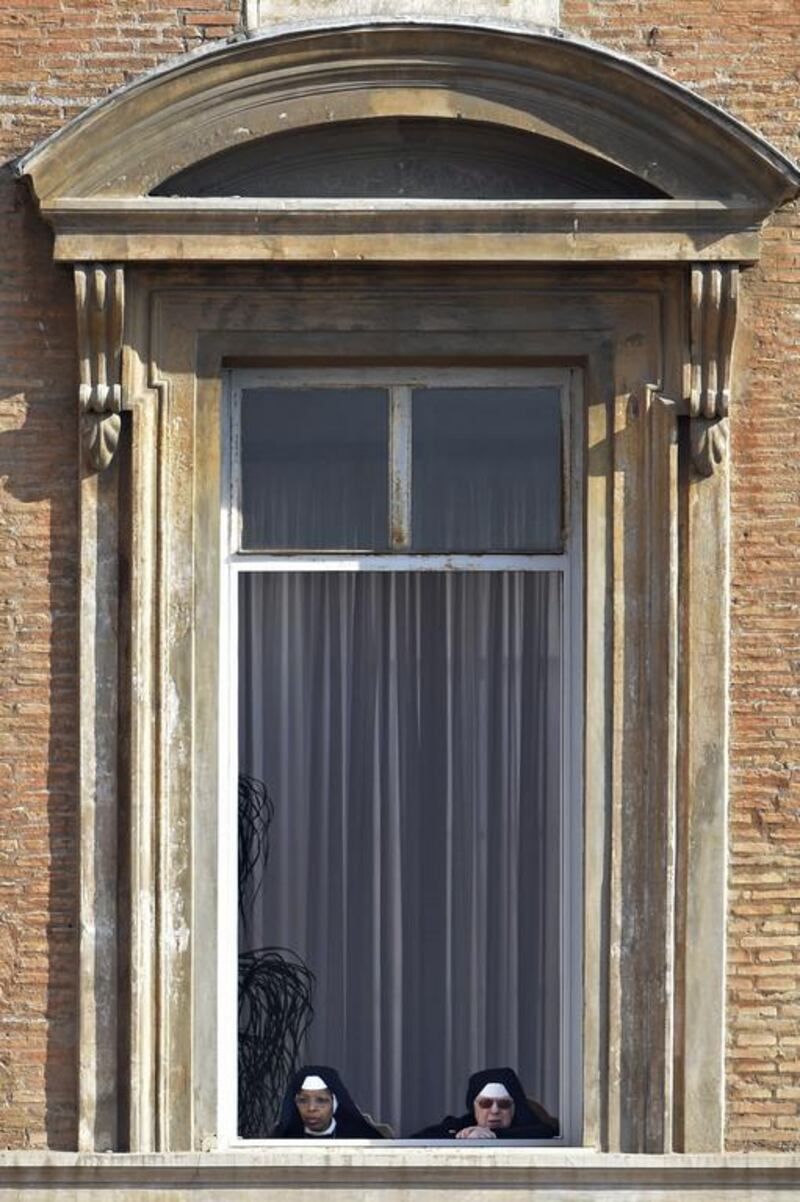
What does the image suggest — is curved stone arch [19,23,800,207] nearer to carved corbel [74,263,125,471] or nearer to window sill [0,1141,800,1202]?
carved corbel [74,263,125,471]

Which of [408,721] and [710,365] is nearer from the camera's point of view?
[710,365]

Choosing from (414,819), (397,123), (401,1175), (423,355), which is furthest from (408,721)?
(397,123)

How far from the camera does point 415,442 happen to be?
9.59 m

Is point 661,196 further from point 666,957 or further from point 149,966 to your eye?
point 149,966

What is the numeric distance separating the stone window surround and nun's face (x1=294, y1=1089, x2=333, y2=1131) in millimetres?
389

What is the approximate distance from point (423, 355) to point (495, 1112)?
9.82ft

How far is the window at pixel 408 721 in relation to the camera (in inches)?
377

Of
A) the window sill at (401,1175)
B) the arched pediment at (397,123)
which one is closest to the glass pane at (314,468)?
Result: the arched pediment at (397,123)

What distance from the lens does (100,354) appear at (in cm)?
927

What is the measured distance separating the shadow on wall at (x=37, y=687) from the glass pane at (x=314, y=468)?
2.35 ft

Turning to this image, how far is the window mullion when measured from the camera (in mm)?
9555

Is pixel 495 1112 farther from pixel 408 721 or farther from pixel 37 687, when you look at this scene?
pixel 37 687

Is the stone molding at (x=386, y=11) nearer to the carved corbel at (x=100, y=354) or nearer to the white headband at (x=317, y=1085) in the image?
the carved corbel at (x=100, y=354)

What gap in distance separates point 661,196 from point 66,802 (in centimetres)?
326
